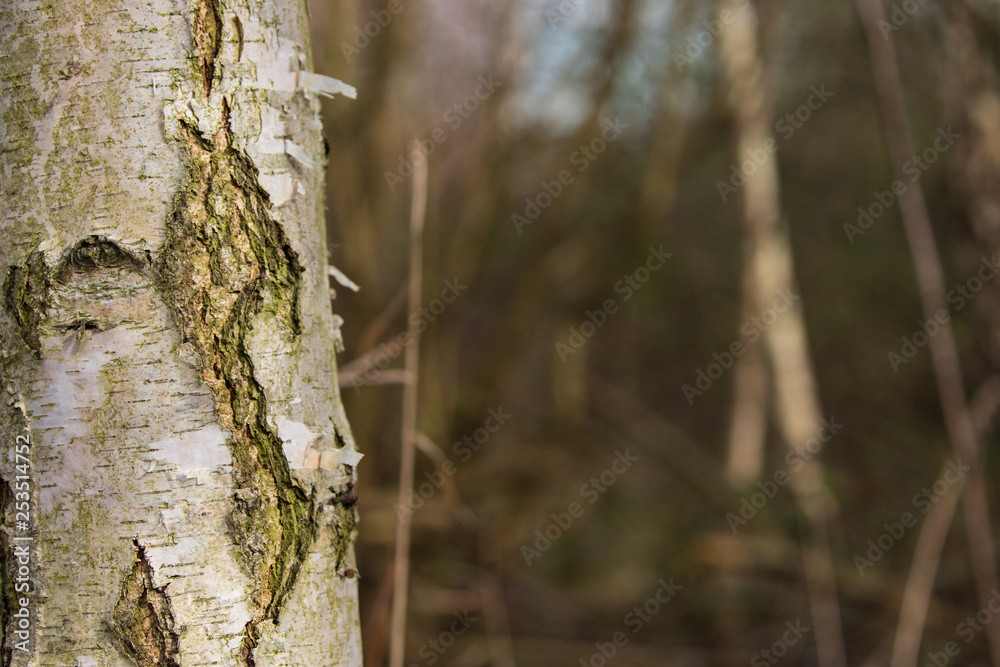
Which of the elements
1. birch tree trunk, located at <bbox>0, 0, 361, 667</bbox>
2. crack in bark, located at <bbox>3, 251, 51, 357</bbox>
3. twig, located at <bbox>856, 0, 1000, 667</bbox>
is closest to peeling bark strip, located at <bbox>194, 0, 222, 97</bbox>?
birch tree trunk, located at <bbox>0, 0, 361, 667</bbox>

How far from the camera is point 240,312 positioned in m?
0.64

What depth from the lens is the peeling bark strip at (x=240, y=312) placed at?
622 millimetres

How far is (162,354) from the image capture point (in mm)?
611

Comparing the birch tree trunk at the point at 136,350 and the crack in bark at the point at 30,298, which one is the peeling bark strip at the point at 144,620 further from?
the crack in bark at the point at 30,298

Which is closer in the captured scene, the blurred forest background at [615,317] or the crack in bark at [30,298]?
the crack in bark at [30,298]

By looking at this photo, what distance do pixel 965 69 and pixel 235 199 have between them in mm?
3314

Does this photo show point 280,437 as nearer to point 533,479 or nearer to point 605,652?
point 605,652

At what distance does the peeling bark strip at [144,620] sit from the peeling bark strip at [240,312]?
0.21ft

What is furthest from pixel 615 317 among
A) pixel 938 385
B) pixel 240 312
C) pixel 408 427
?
pixel 240 312

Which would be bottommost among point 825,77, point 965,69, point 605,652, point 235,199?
point 605,652

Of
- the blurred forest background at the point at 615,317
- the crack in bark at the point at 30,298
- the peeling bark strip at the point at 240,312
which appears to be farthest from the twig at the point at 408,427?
the crack in bark at the point at 30,298

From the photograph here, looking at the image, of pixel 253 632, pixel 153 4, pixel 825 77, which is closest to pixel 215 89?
pixel 153 4

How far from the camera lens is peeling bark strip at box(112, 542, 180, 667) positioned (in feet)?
1.97

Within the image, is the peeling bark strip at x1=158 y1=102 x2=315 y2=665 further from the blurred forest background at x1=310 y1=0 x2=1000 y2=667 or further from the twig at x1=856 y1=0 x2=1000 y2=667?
the twig at x1=856 y1=0 x2=1000 y2=667
